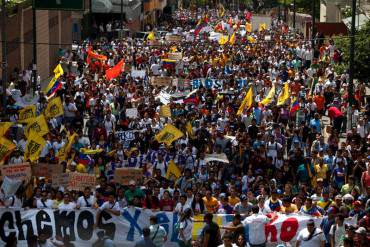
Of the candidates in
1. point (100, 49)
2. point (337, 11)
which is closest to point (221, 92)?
point (100, 49)

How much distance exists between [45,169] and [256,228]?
15.8 ft

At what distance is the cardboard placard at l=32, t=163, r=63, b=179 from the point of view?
19.6 metres

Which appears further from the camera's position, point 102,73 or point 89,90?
point 102,73

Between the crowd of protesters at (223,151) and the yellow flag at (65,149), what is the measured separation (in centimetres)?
14

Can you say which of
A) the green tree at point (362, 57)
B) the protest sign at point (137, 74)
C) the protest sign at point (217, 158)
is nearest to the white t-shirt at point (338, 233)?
the protest sign at point (217, 158)

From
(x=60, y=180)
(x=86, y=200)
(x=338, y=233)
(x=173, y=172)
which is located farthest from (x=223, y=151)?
(x=338, y=233)

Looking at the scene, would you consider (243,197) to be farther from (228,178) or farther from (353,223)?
(228,178)

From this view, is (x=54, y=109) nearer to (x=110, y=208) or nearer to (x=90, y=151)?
(x=90, y=151)

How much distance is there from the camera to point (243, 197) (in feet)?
58.2

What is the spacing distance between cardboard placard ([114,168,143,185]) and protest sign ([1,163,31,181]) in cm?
148

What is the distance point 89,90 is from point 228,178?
11330mm

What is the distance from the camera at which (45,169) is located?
19688 mm

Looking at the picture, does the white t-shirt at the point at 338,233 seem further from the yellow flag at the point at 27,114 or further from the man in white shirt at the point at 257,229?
the yellow flag at the point at 27,114

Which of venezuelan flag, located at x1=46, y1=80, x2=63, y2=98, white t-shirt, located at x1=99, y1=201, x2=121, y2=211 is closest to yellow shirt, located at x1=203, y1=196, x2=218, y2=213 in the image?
white t-shirt, located at x1=99, y1=201, x2=121, y2=211
